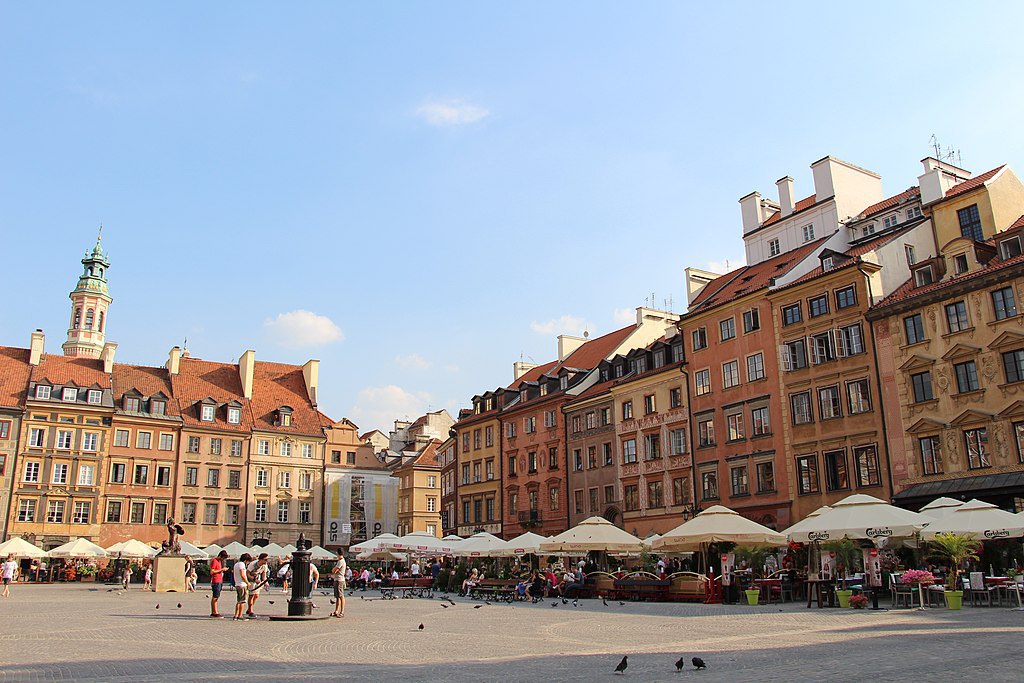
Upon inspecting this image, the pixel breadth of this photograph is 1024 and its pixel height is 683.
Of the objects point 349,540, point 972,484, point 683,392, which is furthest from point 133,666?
point 349,540

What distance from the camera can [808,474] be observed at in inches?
1396

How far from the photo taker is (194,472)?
64562 millimetres

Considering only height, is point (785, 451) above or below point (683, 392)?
below

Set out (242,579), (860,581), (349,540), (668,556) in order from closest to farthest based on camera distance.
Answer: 1. (242,579)
2. (860,581)
3. (668,556)
4. (349,540)

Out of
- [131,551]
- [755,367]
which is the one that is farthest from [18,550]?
[755,367]

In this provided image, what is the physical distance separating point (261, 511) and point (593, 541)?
42245 mm

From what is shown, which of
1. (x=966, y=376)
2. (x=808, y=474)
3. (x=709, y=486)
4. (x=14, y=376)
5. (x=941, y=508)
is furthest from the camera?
(x=14, y=376)

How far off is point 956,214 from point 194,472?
52.2 m

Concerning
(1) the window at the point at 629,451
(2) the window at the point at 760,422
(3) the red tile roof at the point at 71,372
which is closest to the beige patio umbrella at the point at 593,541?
(2) the window at the point at 760,422

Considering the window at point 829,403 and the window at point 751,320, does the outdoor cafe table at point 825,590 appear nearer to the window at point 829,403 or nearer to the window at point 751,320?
the window at point 829,403

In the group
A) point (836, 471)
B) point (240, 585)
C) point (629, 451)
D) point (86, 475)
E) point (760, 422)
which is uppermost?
point (86, 475)

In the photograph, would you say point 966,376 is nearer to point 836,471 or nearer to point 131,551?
point 836,471

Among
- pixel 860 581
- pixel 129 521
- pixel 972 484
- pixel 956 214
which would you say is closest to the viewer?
pixel 860 581

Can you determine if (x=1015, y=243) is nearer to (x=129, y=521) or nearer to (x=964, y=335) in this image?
(x=964, y=335)
